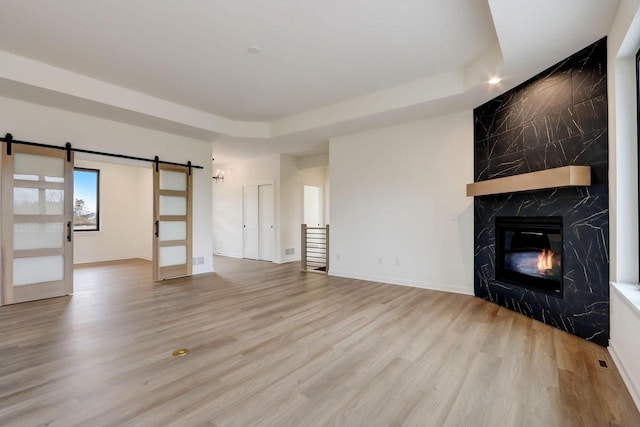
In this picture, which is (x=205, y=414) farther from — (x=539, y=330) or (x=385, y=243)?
(x=385, y=243)

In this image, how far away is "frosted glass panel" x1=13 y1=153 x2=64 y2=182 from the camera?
4.22m

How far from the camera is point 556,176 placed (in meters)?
2.98

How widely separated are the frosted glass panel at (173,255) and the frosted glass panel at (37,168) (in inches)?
78.8

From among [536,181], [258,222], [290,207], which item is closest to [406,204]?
[536,181]

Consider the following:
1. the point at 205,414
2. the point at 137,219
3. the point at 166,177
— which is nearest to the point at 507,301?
the point at 205,414

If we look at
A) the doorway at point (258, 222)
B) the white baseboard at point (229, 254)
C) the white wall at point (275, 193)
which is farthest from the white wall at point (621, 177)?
the white baseboard at point (229, 254)

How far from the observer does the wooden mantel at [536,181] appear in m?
2.83

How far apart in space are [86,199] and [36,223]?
3941mm

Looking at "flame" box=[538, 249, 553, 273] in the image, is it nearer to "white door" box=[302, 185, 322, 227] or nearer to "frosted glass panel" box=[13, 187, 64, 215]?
"white door" box=[302, 185, 322, 227]

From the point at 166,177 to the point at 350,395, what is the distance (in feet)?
17.5

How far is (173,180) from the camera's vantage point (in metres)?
5.97

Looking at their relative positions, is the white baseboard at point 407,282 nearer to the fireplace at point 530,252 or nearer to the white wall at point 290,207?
the fireplace at point 530,252

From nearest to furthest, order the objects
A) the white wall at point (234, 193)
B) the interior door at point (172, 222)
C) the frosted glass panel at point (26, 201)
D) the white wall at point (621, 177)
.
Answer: the white wall at point (621, 177)
the frosted glass panel at point (26, 201)
the interior door at point (172, 222)
the white wall at point (234, 193)

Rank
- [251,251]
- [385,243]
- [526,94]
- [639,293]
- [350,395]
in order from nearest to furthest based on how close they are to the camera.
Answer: [350,395]
[639,293]
[526,94]
[385,243]
[251,251]
